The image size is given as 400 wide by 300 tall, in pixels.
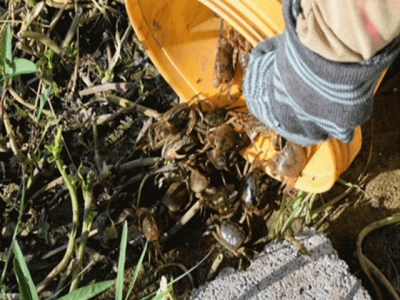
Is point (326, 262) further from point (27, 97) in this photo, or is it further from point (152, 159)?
point (27, 97)

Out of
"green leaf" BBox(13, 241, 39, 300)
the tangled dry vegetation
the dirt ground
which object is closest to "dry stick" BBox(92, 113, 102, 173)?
the tangled dry vegetation

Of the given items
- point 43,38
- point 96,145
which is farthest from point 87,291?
point 43,38

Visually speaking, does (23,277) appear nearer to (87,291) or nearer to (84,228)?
(87,291)

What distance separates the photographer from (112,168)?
219 centimetres

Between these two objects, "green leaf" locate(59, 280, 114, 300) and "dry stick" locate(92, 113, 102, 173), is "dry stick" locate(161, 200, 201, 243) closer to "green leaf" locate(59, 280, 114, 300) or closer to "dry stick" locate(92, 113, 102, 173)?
"dry stick" locate(92, 113, 102, 173)

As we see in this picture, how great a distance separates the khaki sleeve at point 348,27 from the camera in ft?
3.94

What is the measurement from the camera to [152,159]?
7.20 feet

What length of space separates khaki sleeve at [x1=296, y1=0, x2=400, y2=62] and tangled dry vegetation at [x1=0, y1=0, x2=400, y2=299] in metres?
0.81

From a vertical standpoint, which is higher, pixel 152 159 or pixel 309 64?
pixel 309 64

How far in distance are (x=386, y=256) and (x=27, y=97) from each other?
1.32 metres

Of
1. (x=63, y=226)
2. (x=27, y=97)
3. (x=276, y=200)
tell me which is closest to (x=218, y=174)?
(x=276, y=200)

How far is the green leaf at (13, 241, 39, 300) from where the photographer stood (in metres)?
1.53

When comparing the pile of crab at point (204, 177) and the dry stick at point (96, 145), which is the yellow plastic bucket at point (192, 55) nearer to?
the pile of crab at point (204, 177)

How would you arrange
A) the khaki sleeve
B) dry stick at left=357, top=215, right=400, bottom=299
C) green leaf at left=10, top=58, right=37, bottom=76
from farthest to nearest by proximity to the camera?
dry stick at left=357, top=215, right=400, bottom=299, green leaf at left=10, top=58, right=37, bottom=76, the khaki sleeve
